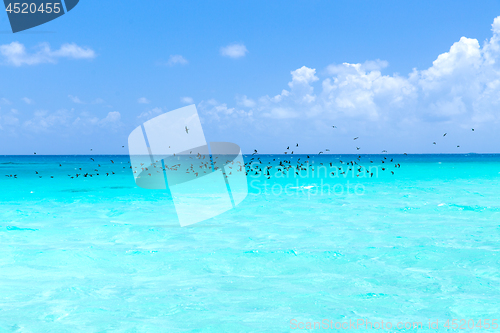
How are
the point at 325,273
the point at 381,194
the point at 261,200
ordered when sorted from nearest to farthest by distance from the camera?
the point at 325,273 < the point at 261,200 < the point at 381,194

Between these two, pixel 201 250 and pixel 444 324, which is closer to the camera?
pixel 444 324

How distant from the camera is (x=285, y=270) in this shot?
10648 millimetres

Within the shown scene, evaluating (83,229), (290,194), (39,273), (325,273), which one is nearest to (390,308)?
(325,273)

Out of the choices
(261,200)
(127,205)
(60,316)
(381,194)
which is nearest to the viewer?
(60,316)

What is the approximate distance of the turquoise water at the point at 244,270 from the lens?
7672 millimetres

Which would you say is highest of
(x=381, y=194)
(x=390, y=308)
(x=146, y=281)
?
(x=146, y=281)

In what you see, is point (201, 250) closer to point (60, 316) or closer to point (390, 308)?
point (60, 316)

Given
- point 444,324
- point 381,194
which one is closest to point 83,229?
point 444,324

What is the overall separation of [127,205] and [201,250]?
13.3 meters

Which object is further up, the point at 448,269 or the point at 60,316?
the point at 60,316

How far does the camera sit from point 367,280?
9.67m

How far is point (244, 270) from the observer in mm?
10758

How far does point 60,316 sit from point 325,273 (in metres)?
6.39

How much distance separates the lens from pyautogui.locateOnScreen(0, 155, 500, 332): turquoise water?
7672 millimetres
